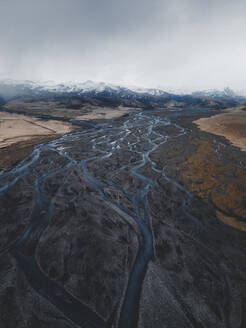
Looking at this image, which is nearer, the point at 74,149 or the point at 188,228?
the point at 188,228

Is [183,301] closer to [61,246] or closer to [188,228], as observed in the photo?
[188,228]

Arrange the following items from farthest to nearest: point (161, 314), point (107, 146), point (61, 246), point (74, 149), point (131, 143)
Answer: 1. point (131, 143)
2. point (107, 146)
3. point (74, 149)
4. point (61, 246)
5. point (161, 314)

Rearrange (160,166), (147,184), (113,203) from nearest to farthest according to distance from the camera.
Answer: (113,203), (147,184), (160,166)

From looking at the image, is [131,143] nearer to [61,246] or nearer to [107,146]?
[107,146]

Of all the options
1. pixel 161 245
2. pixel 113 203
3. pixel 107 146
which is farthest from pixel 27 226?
pixel 107 146

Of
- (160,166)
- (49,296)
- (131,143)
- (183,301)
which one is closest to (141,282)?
(183,301)

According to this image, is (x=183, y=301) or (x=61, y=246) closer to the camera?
(x=183, y=301)

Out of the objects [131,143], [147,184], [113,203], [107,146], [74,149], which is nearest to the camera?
[113,203]
